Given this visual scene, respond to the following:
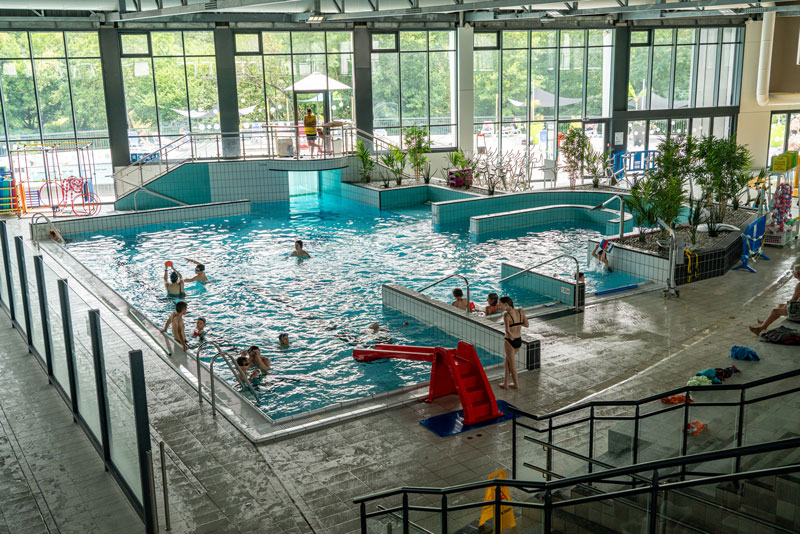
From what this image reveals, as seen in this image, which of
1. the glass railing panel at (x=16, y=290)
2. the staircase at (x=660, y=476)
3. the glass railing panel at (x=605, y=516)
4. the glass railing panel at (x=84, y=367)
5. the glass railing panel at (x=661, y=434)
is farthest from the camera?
the glass railing panel at (x=16, y=290)

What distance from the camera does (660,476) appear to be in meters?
4.78

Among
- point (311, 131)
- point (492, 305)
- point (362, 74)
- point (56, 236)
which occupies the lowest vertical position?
point (492, 305)

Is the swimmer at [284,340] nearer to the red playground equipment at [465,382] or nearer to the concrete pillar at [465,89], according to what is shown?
the red playground equipment at [465,382]

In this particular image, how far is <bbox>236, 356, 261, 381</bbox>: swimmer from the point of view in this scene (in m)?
9.00

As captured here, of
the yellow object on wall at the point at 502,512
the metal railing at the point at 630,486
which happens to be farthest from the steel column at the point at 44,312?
the yellow object on wall at the point at 502,512

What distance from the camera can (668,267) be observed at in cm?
1289

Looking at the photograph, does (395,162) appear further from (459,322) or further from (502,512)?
(502,512)

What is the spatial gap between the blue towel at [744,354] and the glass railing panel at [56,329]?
26.1 feet

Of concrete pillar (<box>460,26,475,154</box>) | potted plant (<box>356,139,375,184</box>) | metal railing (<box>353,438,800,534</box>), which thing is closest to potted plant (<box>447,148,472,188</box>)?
potted plant (<box>356,139,375,184</box>)

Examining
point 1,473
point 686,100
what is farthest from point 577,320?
point 686,100

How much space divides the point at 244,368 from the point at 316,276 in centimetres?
523

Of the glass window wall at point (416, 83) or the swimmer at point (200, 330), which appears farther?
the glass window wall at point (416, 83)

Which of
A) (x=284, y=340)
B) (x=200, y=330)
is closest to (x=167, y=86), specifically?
(x=200, y=330)

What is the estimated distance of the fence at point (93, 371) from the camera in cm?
566
